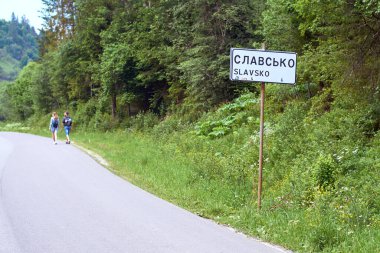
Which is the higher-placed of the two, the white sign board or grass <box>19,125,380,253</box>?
the white sign board

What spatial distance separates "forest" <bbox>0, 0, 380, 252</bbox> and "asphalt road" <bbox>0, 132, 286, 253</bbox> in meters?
0.68

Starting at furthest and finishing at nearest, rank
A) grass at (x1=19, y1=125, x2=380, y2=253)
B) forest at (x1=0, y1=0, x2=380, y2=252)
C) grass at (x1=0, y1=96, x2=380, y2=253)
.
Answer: forest at (x1=0, y1=0, x2=380, y2=252)
grass at (x1=0, y1=96, x2=380, y2=253)
grass at (x1=19, y1=125, x2=380, y2=253)

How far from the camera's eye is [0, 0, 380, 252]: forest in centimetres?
762

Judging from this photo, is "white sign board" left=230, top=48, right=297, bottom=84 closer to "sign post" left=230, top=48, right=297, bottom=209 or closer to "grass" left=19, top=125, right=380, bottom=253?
"sign post" left=230, top=48, right=297, bottom=209

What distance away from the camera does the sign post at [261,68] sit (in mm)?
8195

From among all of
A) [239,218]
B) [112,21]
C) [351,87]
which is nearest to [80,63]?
[112,21]

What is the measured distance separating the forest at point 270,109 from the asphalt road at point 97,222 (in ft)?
2.23

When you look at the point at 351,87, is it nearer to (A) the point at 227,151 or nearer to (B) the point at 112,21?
(A) the point at 227,151

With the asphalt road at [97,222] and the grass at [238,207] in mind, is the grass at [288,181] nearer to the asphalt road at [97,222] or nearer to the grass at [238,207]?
the grass at [238,207]

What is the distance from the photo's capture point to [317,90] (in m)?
15.3

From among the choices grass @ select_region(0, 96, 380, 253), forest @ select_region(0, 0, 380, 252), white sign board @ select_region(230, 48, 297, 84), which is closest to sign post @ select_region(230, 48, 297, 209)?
white sign board @ select_region(230, 48, 297, 84)

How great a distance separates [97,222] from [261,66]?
4.12 metres

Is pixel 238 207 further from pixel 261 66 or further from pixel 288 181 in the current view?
pixel 261 66

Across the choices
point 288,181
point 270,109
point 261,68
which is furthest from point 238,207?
point 270,109
